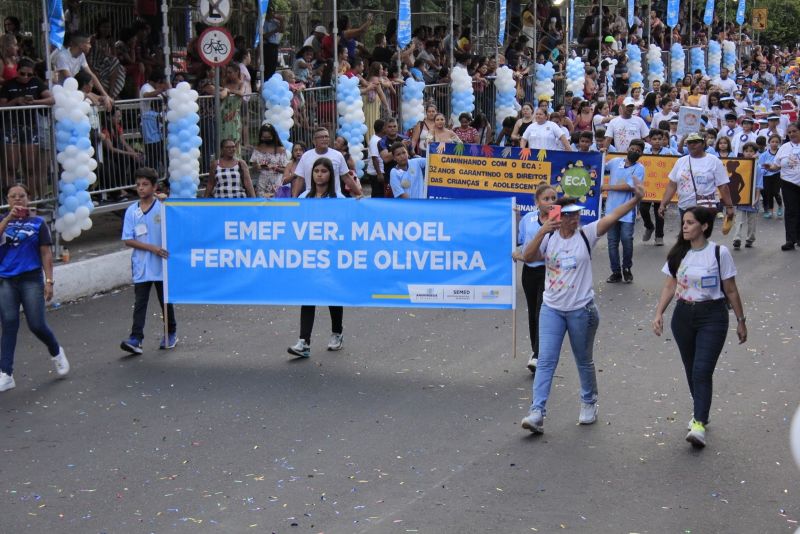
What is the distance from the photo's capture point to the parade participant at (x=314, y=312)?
34.2 feet

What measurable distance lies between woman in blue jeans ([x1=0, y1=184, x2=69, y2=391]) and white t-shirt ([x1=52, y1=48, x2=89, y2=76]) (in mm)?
5149

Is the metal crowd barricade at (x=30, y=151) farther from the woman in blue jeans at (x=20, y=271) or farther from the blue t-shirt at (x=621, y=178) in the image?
the blue t-shirt at (x=621, y=178)

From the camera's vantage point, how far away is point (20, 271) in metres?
9.48

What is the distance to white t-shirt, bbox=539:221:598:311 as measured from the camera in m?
8.23

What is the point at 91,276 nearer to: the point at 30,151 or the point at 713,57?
the point at 30,151

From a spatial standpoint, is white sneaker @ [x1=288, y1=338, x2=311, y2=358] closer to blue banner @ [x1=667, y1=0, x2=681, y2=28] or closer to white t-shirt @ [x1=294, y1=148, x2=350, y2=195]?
white t-shirt @ [x1=294, y1=148, x2=350, y2=195]

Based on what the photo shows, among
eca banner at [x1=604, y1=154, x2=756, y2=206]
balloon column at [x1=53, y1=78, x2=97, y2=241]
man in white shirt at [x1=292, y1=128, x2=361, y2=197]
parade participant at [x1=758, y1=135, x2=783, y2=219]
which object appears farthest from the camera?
parade participant at [x1=758, y1=135, x2=783, y2=219]

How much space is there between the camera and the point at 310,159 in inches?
503

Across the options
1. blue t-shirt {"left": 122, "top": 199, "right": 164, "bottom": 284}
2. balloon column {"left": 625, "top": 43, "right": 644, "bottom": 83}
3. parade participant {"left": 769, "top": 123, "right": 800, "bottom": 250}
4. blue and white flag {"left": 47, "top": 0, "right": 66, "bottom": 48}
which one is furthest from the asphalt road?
balloon column {"left": 625, "top": 43, "right": 644, "bottom": 83}

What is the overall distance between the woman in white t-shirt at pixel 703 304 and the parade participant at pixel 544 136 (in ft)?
33.8

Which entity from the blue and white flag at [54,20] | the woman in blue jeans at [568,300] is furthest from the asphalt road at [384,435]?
the blue and white flag at [54,20]

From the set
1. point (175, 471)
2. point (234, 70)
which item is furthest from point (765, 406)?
point (234, 70)

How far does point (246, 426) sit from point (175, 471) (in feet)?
3.38

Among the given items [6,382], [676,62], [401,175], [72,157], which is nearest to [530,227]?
[6,382]
